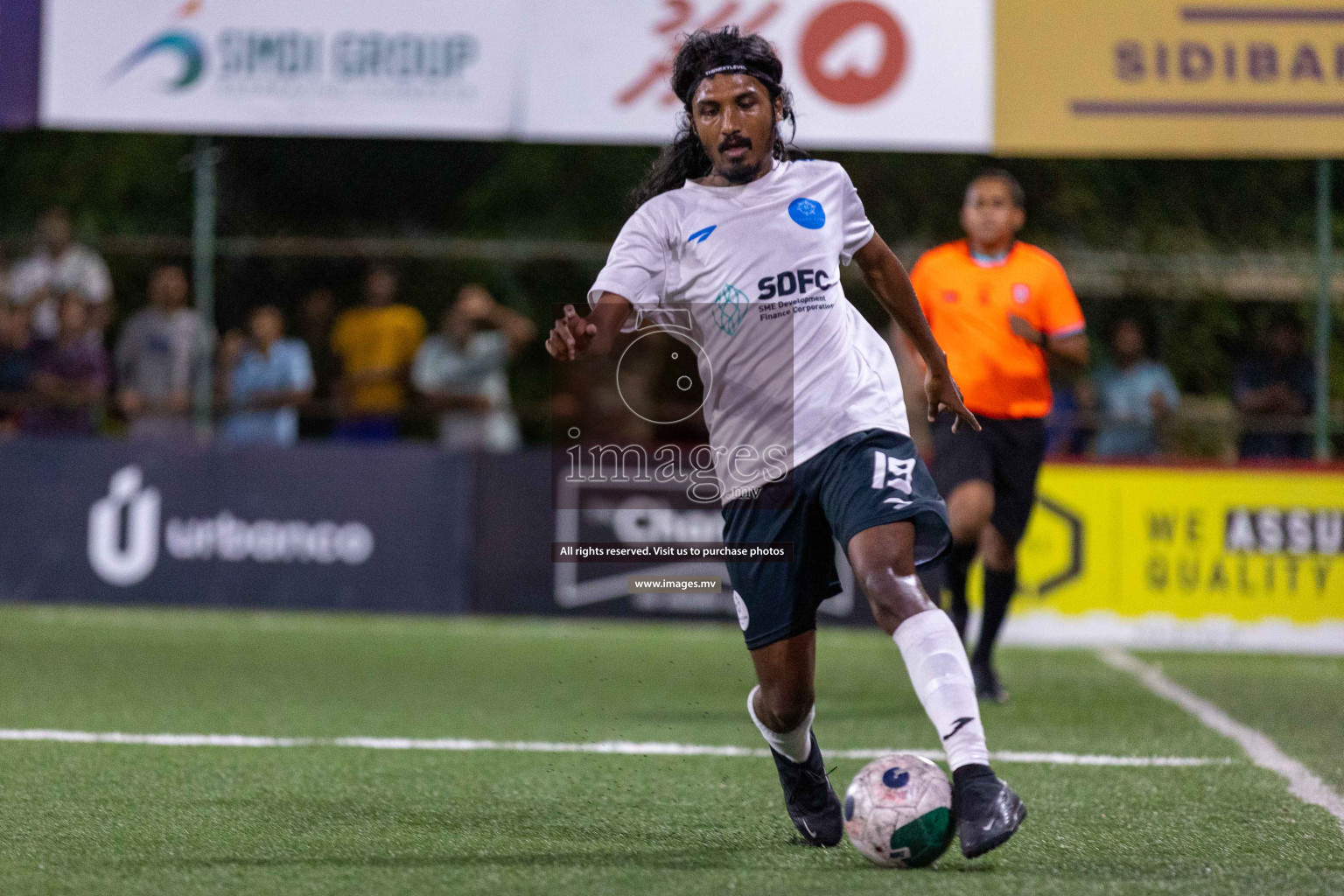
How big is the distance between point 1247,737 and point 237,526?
6.85 m

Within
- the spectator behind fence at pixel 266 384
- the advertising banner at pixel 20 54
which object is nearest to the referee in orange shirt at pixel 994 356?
the spectator behind fence at pixel 266 384

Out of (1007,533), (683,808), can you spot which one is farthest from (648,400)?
(683,808)

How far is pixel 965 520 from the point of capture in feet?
24.6

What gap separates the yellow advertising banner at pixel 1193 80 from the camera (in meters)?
10.3

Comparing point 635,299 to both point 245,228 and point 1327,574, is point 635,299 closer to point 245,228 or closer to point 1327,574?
point 1327,574

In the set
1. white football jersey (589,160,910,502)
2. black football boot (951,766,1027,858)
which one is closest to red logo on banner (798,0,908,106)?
white football jersey (589,160,910,502)

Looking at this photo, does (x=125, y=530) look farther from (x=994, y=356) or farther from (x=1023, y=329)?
(x=1023, y=329)

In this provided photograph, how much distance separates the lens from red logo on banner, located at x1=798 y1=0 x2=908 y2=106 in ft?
34.4

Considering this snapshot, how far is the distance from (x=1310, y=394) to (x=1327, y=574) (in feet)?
4.72

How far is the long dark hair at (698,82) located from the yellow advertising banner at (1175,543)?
6203mm

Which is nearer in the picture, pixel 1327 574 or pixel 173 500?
pixel 1327 574

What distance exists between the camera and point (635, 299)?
4156 millimetres

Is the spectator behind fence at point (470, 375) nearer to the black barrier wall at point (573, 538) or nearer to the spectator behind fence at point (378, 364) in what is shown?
the spectator behind fence at point (378, 364)

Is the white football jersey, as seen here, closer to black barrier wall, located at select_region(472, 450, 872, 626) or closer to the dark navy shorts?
the dark navy shorts
